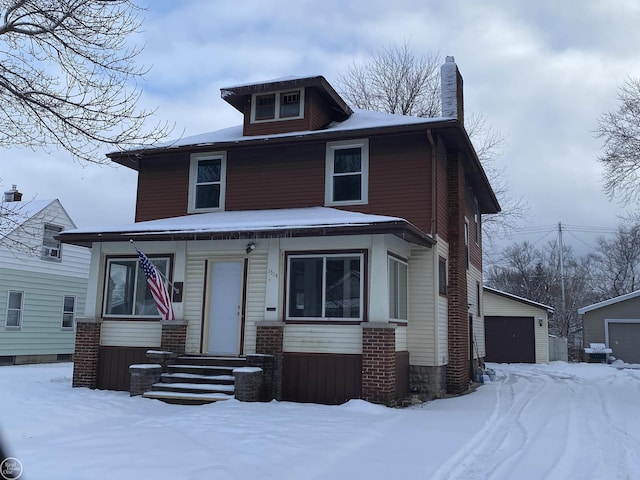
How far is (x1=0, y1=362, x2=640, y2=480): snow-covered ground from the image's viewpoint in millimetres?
6062

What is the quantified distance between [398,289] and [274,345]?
9.28 ft

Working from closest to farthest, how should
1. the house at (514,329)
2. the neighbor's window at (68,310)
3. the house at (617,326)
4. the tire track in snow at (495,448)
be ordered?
the tire track in snow at (495,448) < the neighbor's window at (68,310) < the house at (514,329) < the house at (617,326)

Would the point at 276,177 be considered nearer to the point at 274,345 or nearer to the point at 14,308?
the point at 274,345

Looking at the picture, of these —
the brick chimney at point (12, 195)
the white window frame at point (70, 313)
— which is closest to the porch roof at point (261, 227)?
the white window frame at point (70, 313)

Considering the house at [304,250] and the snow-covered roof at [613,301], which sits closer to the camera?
the house at [304,250]

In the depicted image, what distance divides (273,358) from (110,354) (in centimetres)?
402

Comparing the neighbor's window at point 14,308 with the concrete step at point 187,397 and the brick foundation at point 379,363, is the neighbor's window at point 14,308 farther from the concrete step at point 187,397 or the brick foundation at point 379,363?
the brick foundation at point 379,363

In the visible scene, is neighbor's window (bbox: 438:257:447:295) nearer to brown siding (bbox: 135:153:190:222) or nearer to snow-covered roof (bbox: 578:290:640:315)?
brown siding (bbox: 135:153:190:222)

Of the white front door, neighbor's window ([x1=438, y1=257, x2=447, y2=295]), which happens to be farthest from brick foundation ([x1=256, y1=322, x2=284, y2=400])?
neighbor's window ([x1=438, y1=257, x2=447, y2=295])

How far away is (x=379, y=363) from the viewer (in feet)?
35.5

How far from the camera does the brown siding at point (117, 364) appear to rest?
501 inches

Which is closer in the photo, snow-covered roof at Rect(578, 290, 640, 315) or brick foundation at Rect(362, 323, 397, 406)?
brick foundation at Rect(362, 323, 397, 406)

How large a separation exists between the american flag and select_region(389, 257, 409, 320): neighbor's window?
15.3 feet

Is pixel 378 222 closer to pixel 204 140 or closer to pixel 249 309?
pixel 249 309
